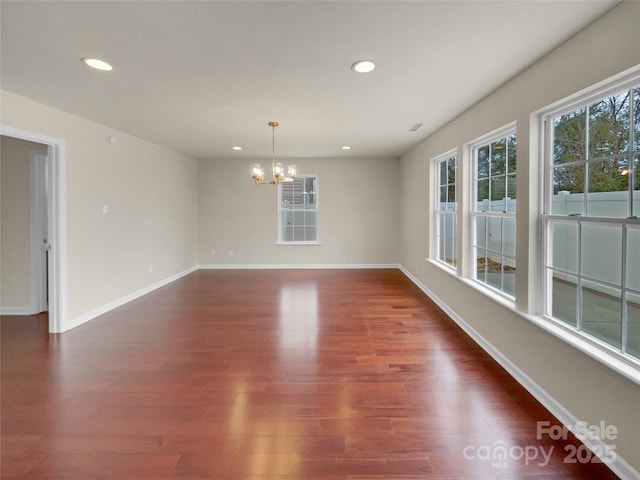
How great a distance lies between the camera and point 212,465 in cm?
175

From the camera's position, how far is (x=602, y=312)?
6.51 ft

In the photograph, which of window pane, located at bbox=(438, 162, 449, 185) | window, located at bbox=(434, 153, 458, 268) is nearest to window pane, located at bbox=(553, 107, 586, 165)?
window, located at bbox=(434, 153, 458, 268)

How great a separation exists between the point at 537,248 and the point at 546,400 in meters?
A: 1.09

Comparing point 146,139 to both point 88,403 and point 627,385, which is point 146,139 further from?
point 627,385

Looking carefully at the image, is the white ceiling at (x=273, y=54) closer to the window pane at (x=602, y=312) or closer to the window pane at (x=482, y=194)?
the window pane at (x=482, y=194)

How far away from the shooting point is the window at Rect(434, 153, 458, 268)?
14.9 ft

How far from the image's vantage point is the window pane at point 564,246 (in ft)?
7.18

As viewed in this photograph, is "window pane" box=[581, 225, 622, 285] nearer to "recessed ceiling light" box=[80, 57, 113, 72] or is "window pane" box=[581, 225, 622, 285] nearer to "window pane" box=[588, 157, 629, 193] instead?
"window pane" box=[588, 157, 629, 193]

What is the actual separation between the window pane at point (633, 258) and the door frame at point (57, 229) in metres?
4.99

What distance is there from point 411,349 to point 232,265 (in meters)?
5.31

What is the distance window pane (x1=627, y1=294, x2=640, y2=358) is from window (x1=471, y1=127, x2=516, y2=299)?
107 cm

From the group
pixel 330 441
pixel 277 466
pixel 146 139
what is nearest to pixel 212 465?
pixel 277 466

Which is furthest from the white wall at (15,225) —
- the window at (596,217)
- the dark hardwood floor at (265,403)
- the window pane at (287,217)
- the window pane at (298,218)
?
the window at (596,217)

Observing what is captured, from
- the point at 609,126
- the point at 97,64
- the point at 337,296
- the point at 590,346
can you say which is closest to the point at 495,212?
the point at 609,126
